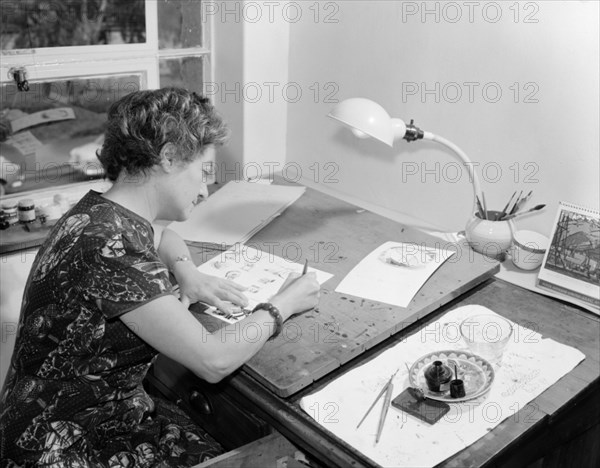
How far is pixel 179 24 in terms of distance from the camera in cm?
235

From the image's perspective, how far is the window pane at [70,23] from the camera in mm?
1990

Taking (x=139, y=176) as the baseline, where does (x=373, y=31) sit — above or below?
above

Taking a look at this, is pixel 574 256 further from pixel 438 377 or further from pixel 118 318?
pixel 118 318

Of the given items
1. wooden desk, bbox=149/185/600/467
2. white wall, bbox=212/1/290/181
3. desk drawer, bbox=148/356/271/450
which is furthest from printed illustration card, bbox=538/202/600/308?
white wall, bbox=212/1/290/181

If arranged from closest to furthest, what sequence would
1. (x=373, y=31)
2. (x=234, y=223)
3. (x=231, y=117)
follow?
1. (x=234, y=223)
2. (x=373, y=31)
3. (x=231, y=117)

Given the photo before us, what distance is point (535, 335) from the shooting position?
5.15 ft

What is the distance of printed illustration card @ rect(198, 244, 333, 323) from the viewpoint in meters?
1.64

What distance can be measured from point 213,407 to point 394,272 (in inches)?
21.3

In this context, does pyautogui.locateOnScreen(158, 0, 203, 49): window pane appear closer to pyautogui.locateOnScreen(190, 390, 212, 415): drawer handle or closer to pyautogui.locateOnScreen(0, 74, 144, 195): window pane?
pyautogui.locateOnScreen(0, 74, 144, 195): window pane

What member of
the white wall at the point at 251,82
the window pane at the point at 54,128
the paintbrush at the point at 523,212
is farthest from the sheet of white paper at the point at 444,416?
the window pane at the point at 54,128

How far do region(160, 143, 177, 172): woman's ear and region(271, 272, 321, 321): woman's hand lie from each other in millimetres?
355

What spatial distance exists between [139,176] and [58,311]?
0.31 m

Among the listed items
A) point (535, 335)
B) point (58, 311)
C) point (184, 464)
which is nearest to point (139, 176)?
point (58, 311)

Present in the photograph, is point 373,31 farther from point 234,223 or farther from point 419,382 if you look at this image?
point 419,382
